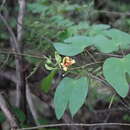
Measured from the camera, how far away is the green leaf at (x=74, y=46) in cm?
87

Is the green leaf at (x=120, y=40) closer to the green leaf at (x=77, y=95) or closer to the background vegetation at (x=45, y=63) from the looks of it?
the background vegetation at (x=45, y=63)

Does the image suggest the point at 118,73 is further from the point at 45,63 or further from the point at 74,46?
the point at 45,63

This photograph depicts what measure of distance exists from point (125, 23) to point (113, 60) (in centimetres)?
95

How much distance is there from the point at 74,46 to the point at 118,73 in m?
0.16

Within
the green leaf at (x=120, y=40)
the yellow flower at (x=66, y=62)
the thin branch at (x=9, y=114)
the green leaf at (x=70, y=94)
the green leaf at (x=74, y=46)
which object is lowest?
the thin branch at (x=9, y=114)

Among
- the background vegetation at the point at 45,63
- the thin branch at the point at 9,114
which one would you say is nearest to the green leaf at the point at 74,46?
the background vegetation at the point at 45,63

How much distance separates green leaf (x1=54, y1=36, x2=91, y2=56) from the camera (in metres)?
0.87

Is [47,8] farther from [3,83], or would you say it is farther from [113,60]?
[113,60]

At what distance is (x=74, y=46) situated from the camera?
2.91ft

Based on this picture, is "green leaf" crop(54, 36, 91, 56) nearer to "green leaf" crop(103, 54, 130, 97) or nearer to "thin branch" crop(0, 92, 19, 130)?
"green leaf" crop(103, 54, 130, 97)

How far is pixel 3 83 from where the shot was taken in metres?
1.61

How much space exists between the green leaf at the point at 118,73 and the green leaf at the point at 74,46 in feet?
0.31

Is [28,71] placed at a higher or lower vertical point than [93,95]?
higher

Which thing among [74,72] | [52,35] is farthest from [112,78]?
[52,35]
